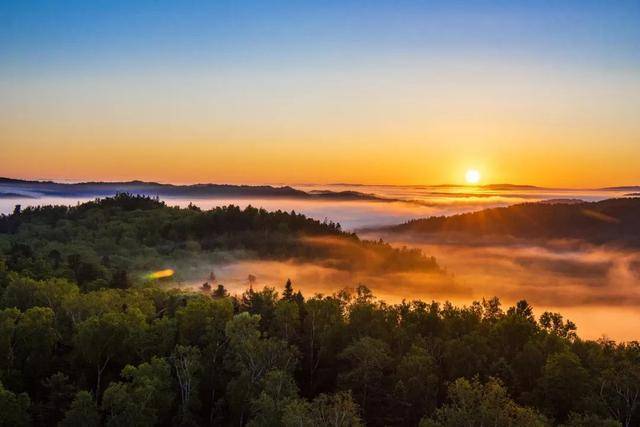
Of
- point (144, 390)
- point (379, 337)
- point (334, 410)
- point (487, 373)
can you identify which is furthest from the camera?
point (379, 337)

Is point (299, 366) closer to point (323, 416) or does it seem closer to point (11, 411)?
point (323, 416)

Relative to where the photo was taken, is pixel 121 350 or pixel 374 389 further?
pixel 121 350

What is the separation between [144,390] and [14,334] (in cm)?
2543

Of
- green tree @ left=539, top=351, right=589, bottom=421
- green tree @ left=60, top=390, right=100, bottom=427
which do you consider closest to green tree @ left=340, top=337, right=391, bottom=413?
green tree @ left=539, top=351, right=589, bottom=421

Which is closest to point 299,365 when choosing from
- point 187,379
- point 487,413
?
point 187,379

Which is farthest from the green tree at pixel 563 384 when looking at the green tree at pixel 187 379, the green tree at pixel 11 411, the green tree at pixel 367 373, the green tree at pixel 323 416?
the green tree at pixel 11 411

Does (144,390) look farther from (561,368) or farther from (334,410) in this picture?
(561,368)

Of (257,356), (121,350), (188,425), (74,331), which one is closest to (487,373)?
(257,356)

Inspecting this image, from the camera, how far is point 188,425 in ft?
212

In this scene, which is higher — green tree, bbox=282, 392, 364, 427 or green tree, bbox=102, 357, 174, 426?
green tree, bbox=282, 392, 364, 427

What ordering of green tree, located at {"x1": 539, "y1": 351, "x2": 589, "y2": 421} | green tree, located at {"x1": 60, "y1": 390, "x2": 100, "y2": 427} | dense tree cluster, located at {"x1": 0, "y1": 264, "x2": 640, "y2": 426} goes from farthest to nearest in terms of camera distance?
green tree, located at {"x1": 539, "y1": 351, "x2": 589, "y2": 421} → dense tree cluster, located at {"x1": 0, "y1": 264, "x2": 640, "y2": 426} → green tree, located at {"x1": 60, "y1": 390, "x2": 100, "y2": 427}

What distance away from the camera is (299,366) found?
267 feet

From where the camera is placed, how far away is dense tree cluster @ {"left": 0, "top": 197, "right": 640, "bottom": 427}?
59.7 m

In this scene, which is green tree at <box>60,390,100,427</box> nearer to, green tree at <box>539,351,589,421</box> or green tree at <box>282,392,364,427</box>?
green tree at <box>282,392,364,427</box>
